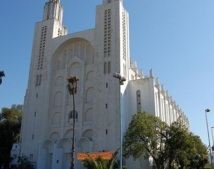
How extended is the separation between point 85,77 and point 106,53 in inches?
207

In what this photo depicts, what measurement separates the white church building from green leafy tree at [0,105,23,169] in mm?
5311

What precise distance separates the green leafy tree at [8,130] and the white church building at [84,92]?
A: 5.31m

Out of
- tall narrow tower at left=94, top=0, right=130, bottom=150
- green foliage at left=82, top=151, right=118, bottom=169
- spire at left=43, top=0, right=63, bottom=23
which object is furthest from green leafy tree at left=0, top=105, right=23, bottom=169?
green foliage at left=82, top=151, right=118, bottom=169

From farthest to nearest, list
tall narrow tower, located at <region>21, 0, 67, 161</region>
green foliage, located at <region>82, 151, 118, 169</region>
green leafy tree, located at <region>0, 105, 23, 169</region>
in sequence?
green leafy tree, located at <region>0, 105, 23, 169</region> < tall narrow tower, located at <region>21, 0, 67, 161</region> < green foliage, located at <region>82, 151, 118, 169</region>

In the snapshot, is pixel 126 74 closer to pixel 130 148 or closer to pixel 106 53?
pixel 106 53

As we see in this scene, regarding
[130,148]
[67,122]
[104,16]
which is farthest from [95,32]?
[130,148]

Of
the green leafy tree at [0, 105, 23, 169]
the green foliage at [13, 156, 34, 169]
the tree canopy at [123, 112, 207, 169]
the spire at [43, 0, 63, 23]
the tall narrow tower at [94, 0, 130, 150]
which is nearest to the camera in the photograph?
the tree canopy at [123, 112, 207, 169]

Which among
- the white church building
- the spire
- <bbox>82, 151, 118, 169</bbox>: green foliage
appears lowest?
<bbox>82, 151, 118, 169</bbox>: green foliage

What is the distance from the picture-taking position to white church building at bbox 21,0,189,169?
37344 mm

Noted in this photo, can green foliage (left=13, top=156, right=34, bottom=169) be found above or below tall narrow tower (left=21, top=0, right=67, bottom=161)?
below

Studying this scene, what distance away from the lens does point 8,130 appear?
49.6m

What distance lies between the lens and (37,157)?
39.6m

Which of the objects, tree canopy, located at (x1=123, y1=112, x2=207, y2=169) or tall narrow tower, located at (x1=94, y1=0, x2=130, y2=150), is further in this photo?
tall narrow tower, located at (x1=94, y1=0, x2=130, y2=150)

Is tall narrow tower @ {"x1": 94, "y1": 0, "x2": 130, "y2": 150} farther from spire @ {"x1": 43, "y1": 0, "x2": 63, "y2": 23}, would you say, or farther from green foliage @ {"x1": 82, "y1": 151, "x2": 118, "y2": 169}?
green foliage @ {"x1": 82, "y1": 151, "x2": 118, "y2": 169}
